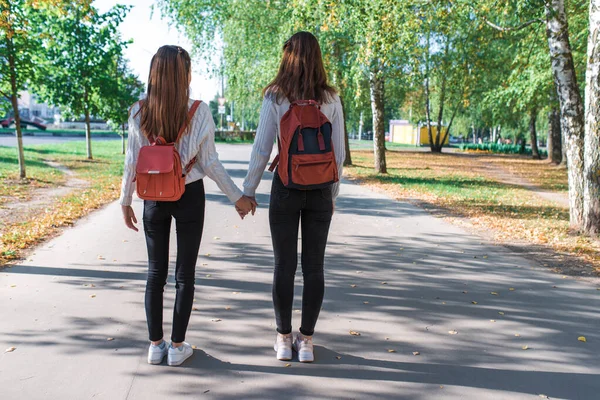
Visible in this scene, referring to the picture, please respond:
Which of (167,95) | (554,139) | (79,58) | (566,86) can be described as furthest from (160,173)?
(554,139)

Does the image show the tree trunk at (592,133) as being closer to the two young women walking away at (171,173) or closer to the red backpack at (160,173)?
the two young women walking away at (171,173)

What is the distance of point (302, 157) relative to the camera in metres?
3.50

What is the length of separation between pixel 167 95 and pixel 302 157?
2.71 ft

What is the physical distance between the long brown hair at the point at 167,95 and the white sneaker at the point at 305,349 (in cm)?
148

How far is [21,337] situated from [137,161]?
159 centimetres

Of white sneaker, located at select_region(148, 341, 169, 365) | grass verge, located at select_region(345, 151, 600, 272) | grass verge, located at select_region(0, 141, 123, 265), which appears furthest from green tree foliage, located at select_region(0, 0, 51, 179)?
white sneaker, located at select_region(148, 341, 169, 365)

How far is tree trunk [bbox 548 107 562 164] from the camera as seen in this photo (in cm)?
2992

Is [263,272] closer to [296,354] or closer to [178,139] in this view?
[296,354]

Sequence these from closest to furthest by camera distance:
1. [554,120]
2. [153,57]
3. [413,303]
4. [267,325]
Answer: [153,57]
[267,325]
[413,303]
[554,120]

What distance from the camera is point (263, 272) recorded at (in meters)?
6.20

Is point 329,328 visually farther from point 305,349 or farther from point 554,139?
point 554,139

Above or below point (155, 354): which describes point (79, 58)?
above

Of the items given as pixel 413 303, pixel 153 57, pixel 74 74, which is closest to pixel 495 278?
pixel 413 303

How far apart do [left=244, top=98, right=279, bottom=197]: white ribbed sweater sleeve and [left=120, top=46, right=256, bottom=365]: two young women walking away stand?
0.18m
